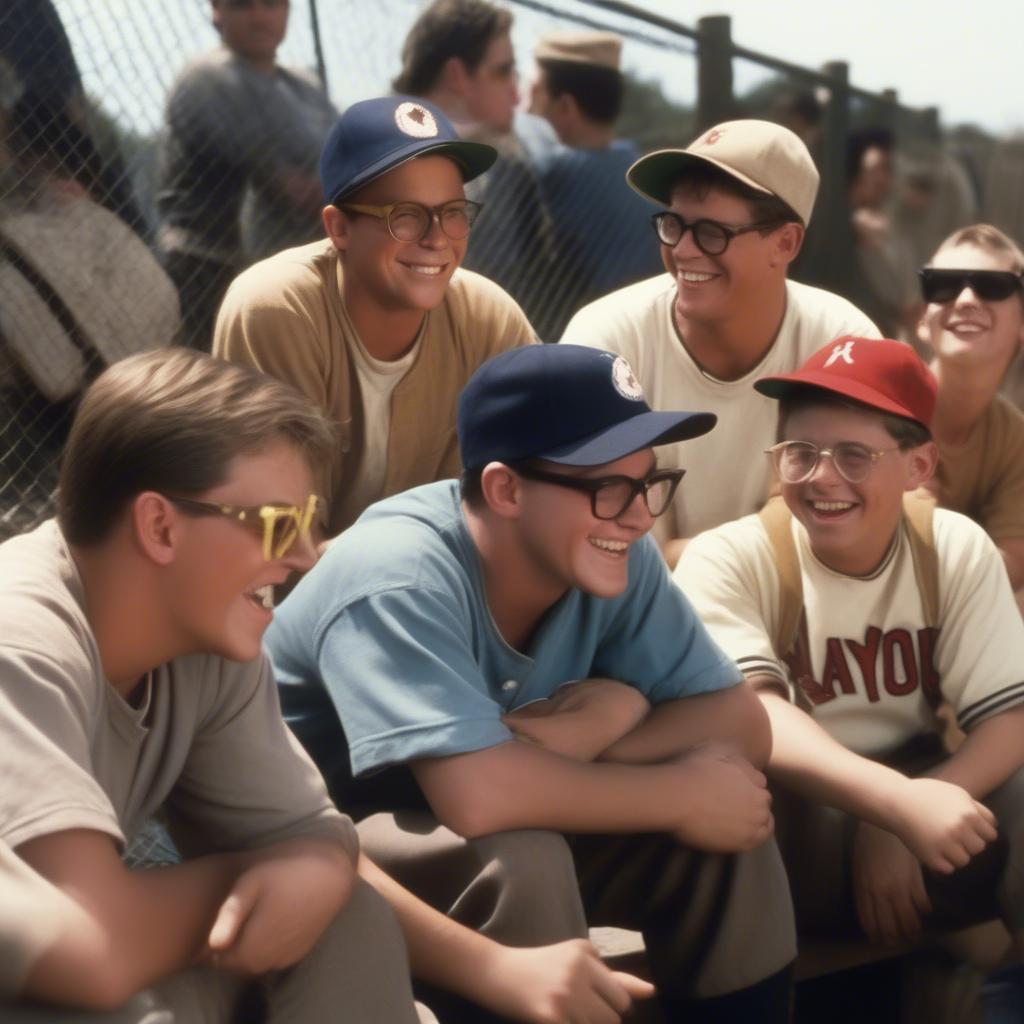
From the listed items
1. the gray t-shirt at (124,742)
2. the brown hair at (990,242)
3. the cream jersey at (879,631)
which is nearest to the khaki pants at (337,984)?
the gray t-shirt at (124,742)

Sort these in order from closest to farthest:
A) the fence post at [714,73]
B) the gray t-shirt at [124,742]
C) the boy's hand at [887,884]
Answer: the gray t-shirt at [124,742], the boy's hand at [887,884], the fence post at [714,73]

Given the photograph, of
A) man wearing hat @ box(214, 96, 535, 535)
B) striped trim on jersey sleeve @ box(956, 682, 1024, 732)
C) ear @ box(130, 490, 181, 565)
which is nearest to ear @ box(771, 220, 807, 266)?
man wearing hat @ box(214, 96, 535, 535)

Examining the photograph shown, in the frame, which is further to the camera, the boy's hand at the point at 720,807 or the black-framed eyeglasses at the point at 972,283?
the black-framed eyeglasses at the point at 972,283

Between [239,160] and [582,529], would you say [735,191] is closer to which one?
[239,160]

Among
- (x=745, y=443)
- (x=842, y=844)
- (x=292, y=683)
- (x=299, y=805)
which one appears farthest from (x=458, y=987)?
(x=745, y=443)

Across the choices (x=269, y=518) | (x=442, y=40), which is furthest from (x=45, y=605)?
(x=442, y=40)

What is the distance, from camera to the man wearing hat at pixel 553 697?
254 cm

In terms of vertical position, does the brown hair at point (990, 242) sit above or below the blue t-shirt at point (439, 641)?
above

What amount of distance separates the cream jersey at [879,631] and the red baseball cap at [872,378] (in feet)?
0.87

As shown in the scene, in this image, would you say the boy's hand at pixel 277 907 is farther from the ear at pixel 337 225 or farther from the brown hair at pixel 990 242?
the brown hair at pixel 990 242

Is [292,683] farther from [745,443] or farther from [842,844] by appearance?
[745,443]

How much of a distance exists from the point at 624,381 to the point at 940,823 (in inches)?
35.9

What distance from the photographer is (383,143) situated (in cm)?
352

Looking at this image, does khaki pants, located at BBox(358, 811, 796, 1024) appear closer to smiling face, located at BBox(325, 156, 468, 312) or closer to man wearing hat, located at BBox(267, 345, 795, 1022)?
man wearing hat, located at BBox(267, 345, 795, 1022)
